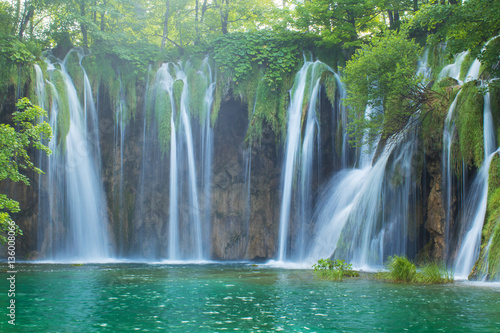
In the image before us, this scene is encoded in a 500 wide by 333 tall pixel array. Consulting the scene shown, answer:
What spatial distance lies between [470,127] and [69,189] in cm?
1542

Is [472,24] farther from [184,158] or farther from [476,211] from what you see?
[184,158]

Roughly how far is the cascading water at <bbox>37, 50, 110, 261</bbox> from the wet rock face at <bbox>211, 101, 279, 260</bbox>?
536 centimetres

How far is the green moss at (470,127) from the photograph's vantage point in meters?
12.0

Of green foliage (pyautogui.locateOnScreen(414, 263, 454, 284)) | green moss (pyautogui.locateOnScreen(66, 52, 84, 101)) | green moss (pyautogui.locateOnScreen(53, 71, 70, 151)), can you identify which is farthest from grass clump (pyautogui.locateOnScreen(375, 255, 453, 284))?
green moss (pyautogui.locateOnScreen(66, 52, 84, 101))

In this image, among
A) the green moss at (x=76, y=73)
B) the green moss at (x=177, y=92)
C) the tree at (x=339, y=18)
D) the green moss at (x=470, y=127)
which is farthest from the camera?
the green moss at (x=177, y=92)

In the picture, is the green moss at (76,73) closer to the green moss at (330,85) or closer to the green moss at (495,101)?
the green moss at (330,85)

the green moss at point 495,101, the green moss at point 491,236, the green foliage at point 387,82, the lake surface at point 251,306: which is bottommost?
the lake surface at point 251,306

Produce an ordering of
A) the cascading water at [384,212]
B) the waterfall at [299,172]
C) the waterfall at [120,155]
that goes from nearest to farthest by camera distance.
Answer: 1. the cascading water at [384,212]
2. the waterfall at [299,172]
3. the waterfall at [120,155]

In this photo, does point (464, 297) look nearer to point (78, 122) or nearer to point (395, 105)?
point (395, 105)

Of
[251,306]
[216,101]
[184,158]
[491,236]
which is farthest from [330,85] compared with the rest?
[251,306]

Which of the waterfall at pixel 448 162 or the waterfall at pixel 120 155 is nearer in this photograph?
the waterfall at pixel 448 162

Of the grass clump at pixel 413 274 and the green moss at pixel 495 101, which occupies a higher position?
the green moss at pixel 495 101

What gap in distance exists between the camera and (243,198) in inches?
850

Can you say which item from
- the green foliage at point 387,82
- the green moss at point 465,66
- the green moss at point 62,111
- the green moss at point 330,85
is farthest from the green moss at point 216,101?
the green moss at point 465,66
